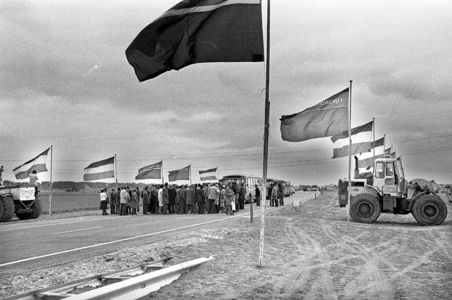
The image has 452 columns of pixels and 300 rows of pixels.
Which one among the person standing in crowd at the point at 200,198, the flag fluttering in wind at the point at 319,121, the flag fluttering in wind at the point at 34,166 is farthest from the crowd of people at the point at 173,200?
the flag fluttering in wind at the point at 319,121

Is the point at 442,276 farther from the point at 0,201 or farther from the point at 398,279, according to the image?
the point at 0,201

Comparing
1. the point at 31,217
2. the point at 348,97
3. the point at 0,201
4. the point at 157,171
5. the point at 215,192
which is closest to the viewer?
the point at 348,97

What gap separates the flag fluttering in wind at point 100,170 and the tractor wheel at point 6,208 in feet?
29.0

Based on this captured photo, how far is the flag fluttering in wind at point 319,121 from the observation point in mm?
13904

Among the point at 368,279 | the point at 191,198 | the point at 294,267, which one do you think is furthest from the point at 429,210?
the point at 191,198

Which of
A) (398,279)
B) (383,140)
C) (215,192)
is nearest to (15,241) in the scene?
(398,279)

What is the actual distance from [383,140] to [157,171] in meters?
16.5

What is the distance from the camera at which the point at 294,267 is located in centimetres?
912

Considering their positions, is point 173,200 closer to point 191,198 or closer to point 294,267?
point 191,198

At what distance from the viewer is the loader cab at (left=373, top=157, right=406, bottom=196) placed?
19938 millimetres

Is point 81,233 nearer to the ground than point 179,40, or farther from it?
nearer to the ground

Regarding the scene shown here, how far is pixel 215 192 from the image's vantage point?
2778cm

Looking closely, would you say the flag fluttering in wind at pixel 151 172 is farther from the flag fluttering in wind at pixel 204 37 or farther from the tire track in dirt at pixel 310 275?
the flag fluttering in wind at pixel 204 37

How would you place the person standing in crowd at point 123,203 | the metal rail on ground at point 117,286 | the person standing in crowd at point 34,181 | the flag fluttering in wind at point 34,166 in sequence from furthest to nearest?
the person standing in crowd at point 123,203, the flag fluttering in wind at point 34,166, the person standing in crowd at point 34,181, the metal rail on ground at point 117,286
